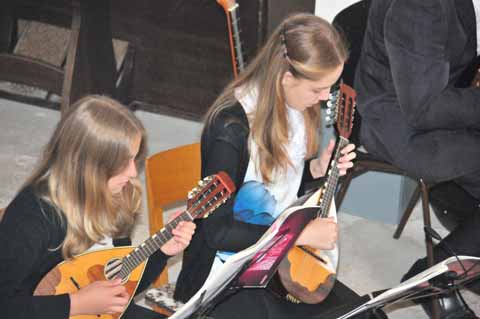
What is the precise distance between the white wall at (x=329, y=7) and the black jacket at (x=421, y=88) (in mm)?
1079

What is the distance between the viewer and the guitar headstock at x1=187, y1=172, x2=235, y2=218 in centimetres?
200

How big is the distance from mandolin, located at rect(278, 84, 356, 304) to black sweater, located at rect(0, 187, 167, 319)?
2.11 ft

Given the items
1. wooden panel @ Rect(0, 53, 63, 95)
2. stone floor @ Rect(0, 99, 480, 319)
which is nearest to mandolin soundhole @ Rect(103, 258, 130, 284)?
stone floor @ Rect(0, 99, 480, 319)

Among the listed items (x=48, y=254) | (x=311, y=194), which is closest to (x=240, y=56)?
(x=311, y=194)

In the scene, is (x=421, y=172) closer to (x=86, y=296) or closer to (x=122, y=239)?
(x=122, y=239)

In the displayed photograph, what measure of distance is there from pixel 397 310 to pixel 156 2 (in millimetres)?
1935

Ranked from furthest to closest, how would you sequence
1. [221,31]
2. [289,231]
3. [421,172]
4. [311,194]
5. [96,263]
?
[221,31] < [421,172] < [311,194] < [96,263] < [289,231]

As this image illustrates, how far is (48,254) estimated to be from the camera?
205 centimetres

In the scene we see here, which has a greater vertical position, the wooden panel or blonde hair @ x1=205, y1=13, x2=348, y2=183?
blonde hair @ x1=205, y1=13, x2=348, y2=183

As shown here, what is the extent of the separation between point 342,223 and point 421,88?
121 centimetres

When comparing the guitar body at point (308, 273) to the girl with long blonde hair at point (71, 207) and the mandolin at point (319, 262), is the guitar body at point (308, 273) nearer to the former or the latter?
the mandolin at point (319, 262)

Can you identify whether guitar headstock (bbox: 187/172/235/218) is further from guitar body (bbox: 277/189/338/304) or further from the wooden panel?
the wooden panel

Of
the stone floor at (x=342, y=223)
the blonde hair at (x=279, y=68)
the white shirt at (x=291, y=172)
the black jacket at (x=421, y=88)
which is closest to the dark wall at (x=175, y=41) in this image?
the stone floor at (x=342, y=223)

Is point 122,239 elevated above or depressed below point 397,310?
above
